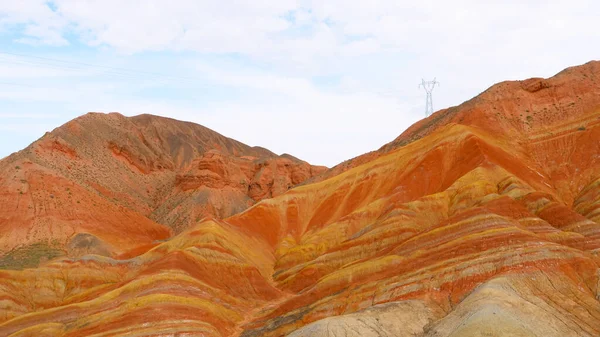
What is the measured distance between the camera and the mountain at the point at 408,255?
42062mm

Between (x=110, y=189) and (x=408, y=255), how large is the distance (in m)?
82.9

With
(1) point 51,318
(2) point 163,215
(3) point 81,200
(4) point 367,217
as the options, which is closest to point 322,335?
(1) point 51,318

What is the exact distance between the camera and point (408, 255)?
2105 inches

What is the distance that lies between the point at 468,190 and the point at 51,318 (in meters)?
45.3

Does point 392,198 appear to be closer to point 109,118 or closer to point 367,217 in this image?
point 367,217

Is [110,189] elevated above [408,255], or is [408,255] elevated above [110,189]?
[110,189]

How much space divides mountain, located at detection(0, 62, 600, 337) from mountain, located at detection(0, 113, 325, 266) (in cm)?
1796

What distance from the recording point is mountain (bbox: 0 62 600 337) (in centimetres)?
4206

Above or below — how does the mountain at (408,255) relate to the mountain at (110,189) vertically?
below

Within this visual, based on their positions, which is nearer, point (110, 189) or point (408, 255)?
point (408, 255)

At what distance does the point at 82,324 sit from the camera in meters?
51.0

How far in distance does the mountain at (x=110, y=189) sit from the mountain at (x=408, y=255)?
18.0 metres

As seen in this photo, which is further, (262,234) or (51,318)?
(262,234)

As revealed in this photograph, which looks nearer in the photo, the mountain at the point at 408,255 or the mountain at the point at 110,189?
the mountain at the point at 408,255
